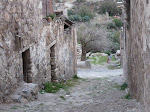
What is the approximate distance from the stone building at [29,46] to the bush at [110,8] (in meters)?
35.1

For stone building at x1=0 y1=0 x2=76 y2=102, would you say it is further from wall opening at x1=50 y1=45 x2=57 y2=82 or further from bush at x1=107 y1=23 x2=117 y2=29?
bush at x1=107 y1=23 x2=117 y2=29

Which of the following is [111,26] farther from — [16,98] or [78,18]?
[16,98]

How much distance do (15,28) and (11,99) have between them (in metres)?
1.85

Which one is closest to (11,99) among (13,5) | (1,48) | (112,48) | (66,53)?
(1,48)

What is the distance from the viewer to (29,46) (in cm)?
659

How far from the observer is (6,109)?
14.0 feet

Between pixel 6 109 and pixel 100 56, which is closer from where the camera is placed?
pixel 6 109

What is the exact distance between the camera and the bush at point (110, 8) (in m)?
44.2

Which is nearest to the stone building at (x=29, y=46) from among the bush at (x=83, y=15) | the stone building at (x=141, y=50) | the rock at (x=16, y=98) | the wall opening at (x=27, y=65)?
the wall opening at (x=27, y=65)

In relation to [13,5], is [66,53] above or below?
below

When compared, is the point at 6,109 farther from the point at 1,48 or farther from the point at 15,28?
the point at 15,28

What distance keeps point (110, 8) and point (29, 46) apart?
39743 millimetres

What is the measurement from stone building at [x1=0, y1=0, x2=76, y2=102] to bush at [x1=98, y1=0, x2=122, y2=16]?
3508 cm

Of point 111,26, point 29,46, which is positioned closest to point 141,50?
point 29,46
